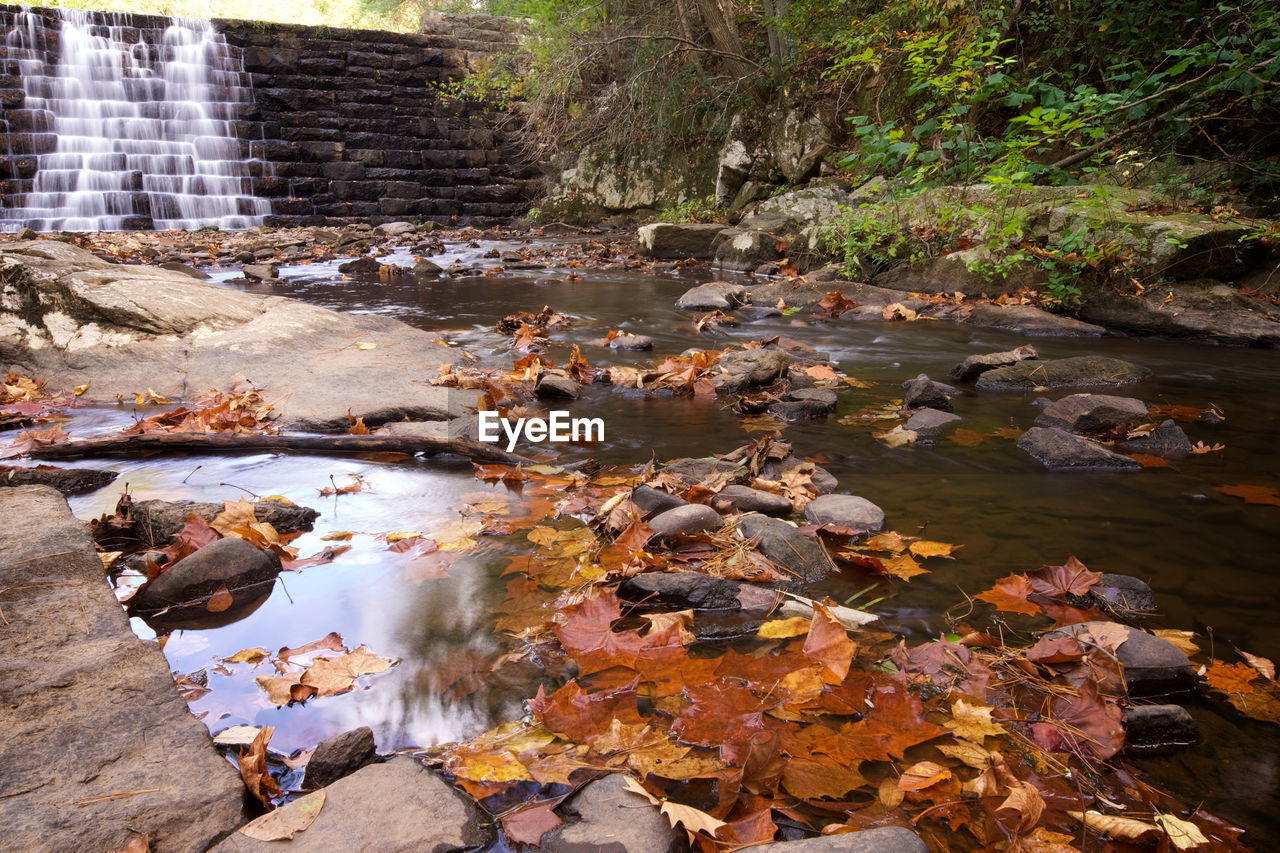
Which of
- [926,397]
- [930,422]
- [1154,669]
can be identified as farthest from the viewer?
[926,397]

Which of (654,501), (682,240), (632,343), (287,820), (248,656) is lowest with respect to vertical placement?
(248,656)

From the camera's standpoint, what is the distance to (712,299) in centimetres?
809

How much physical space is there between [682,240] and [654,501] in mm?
9982

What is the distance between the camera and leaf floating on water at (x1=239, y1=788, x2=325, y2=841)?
131 cm

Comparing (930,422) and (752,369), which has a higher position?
(752,369)

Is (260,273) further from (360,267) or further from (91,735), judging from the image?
(91,735)

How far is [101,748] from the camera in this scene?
1.42 meters

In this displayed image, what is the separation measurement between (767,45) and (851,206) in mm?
5668

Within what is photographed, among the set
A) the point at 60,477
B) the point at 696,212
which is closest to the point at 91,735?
the point at 60,477

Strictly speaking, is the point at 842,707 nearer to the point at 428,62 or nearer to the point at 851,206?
the point at 851,206

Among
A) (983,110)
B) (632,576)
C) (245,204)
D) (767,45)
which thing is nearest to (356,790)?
(632,576)

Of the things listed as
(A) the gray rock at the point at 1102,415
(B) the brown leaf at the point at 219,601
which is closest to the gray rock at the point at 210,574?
(B) the brown leaf at the point at 219,601

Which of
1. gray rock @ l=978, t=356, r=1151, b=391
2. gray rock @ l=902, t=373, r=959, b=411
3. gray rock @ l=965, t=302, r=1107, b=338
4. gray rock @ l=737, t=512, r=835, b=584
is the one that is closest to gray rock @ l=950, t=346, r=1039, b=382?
gray rock @ l=978, t=356, r=1151, b=391

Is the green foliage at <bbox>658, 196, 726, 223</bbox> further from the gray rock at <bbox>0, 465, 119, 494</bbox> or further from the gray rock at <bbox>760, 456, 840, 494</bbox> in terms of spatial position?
the gray rock at <bbox>0, 465, 119, 494</bbox>
